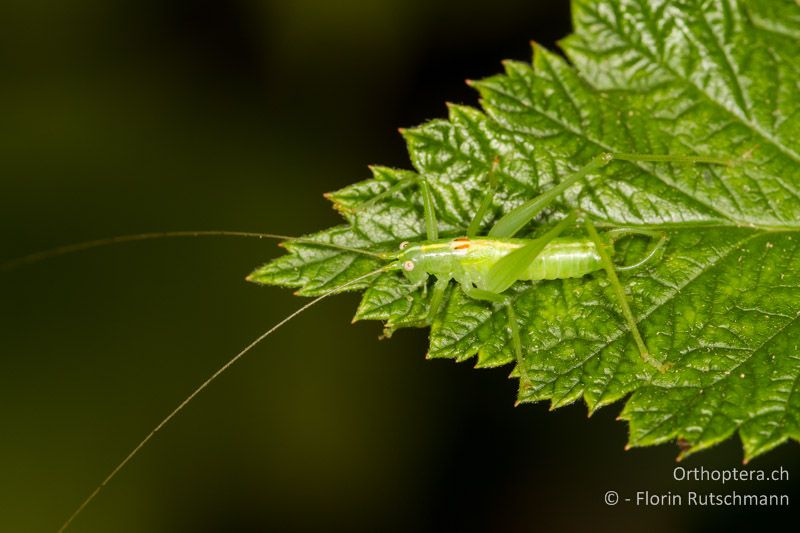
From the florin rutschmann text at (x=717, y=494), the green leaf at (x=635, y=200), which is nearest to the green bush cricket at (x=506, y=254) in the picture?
the green leaf at (x=635, y=200)

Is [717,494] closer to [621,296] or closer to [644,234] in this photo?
[621,296]

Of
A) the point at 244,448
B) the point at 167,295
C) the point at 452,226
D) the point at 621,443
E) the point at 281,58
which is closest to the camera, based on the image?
the point at 452,226

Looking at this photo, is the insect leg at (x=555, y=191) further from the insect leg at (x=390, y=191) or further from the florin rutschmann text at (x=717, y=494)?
the florin rutschmann text at (x=717, y=494)

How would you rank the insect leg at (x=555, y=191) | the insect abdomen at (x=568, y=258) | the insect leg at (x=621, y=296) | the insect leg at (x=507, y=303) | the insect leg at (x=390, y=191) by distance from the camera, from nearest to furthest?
the insect leg at (x=621, y=296) < the insect leg at (x=507, y=303) < the insect abdomen at (x=568, y=258) < the insect leg at (x=555, y=191) < the insect leg at (x=390, y=191)

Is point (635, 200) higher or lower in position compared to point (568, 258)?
higher

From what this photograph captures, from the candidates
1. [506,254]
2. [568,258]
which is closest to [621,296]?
[568,258]

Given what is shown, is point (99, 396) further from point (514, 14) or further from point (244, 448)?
point (514, 14)

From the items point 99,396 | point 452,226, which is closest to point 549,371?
point 452,226
